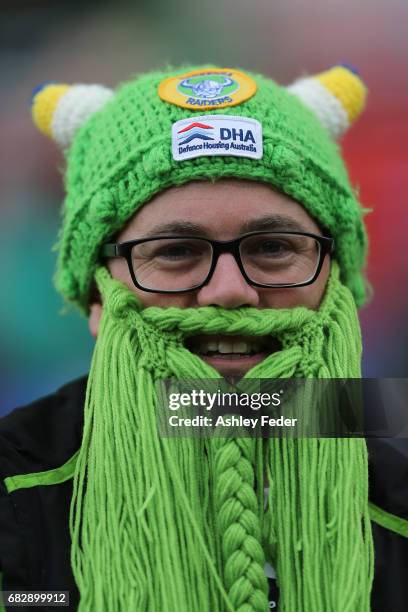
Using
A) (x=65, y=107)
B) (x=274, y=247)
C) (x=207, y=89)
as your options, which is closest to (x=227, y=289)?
(x=274, y=247)

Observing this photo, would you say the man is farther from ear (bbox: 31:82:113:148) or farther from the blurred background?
the blurred background

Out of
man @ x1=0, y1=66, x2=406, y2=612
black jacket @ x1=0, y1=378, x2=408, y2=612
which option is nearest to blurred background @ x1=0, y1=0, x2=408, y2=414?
man @ x1=0, y1=66, x2=406, y2=612

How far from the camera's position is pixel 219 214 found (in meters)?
1.34

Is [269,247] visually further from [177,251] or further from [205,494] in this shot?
[205,494]

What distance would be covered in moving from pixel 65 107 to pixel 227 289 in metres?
0.79

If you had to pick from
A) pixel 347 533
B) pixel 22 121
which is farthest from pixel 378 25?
pixel 347 533

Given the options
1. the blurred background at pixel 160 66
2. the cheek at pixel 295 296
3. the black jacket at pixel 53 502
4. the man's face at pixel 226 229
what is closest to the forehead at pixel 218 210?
the man's face at pixel 226 229

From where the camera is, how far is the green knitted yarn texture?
4.48 ft

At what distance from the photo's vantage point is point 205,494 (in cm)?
119

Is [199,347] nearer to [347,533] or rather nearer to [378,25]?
[347,533]

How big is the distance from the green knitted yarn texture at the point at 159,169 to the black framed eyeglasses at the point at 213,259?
81 millimetres

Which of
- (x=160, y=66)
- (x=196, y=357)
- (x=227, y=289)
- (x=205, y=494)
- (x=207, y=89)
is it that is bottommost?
(x=205, y=494)

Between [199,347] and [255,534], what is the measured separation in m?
0.39

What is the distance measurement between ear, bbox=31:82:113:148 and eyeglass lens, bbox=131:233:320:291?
1.74 feet
